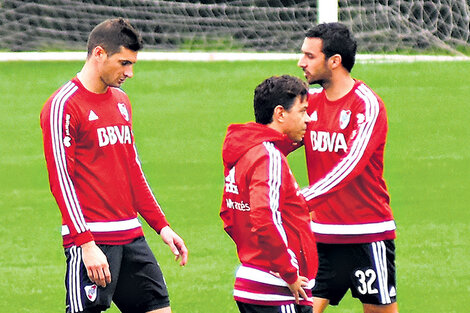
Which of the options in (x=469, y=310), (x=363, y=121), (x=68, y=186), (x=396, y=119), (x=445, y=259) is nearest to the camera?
(x=68, y=186)

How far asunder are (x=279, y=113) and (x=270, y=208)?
1.68 ft

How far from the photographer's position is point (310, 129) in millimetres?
6316

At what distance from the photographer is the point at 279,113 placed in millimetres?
5355

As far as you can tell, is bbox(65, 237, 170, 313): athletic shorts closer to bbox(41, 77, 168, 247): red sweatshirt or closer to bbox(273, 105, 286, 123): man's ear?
bbox(41, 77, 168, 247): red sweatshirt

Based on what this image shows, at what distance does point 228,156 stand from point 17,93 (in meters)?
12.6

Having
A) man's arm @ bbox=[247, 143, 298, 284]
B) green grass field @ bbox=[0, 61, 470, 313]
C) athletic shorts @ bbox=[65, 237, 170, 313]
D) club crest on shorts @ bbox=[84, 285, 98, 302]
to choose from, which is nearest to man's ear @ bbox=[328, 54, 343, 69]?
man's arm @ bbox=[247, 143, 298, 284]

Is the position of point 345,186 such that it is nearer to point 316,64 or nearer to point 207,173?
point 316,64

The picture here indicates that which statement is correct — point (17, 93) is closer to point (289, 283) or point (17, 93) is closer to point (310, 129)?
point (310, 129)

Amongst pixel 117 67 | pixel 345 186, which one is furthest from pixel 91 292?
pixel 345 186

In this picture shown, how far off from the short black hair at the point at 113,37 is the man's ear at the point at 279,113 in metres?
0.87

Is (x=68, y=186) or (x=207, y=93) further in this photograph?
(x=207, y=93)

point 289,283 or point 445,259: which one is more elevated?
point 289,283

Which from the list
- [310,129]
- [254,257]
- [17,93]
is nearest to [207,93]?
[17,93]

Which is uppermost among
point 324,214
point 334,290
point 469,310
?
point 324,214
